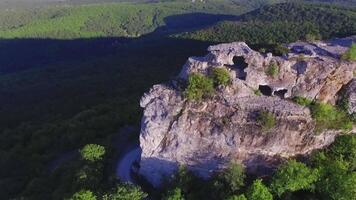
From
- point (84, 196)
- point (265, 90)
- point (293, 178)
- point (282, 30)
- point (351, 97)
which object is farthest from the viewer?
point (282, 30)

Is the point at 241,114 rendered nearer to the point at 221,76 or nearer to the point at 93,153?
the point at 221,76

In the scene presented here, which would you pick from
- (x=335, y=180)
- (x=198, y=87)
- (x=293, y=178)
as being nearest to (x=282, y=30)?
(x=198, y=87)

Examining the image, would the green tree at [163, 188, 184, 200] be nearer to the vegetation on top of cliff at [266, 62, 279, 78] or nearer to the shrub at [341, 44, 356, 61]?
the vegetation on top of cliff at [266, 62, 279, 78]

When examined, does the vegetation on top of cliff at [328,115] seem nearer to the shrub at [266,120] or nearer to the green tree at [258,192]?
the shrub at [266,120]

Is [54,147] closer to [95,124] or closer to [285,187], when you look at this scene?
[95,124]

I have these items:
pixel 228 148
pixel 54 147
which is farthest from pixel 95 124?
pixel 228 148

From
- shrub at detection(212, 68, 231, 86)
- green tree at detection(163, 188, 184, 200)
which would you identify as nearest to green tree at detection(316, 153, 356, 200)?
shrub at detection(212, 68, 231, 86)
